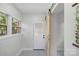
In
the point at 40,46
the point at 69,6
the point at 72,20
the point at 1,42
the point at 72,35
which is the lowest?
the point at 40,46

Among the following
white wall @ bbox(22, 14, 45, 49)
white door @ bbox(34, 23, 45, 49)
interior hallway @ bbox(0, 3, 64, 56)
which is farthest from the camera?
white door @ bbox(34, 23, 45, 49)

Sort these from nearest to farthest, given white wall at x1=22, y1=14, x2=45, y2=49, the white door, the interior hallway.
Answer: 1. the interior hallway
2. white wall at x1=22, y1=14, x2=45, y2=49
3. the white door

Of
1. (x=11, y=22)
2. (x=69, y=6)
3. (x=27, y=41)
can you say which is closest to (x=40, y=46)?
(x=27, y=41)

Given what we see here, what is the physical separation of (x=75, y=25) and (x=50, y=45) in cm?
190

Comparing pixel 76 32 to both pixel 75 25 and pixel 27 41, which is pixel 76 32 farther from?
pixel 27 41

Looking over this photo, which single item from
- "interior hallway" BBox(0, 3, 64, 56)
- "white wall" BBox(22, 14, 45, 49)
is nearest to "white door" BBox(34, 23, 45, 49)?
"interior hallway" BBox(0, 3, 64, 56)

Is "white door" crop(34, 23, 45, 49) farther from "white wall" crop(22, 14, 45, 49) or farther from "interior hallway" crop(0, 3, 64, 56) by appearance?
"white wall" crop(22, 14, 45, 49)

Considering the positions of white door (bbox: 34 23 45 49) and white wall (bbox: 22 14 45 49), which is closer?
white wall (bbox: 22 14 45 49)

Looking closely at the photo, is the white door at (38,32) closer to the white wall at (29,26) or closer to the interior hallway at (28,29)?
the interior hallway at (28,29)

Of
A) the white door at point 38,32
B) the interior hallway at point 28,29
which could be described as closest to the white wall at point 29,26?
the interior hallway at point 28,29

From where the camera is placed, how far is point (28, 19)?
4.14m

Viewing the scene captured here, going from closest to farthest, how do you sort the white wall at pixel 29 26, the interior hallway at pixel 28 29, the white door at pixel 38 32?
the interior hallway at pixel 28 29, the white wall at pixel 29 26, the white door at pixel 38 32

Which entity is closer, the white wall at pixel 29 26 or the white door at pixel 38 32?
the white wall at pixel 29 26

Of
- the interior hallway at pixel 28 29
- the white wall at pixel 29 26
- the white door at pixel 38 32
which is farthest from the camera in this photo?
the white door at pixel 38 32
